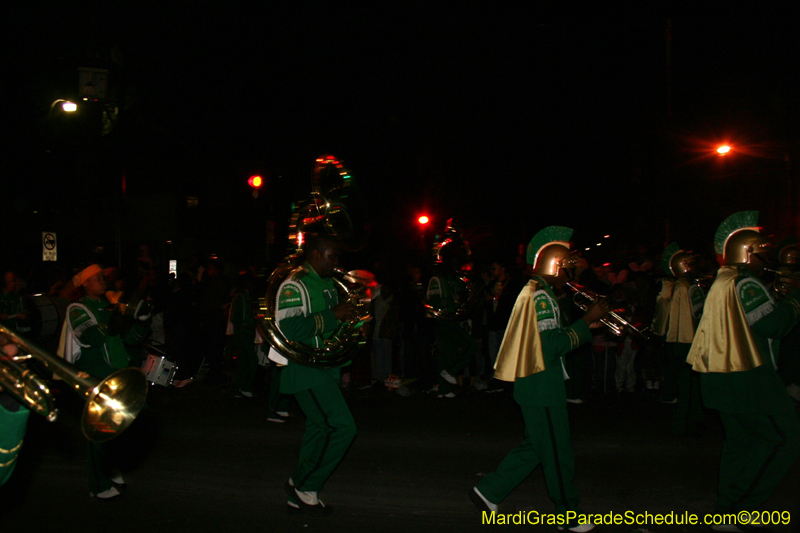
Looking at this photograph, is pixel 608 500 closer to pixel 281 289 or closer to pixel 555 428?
pixel 555 428

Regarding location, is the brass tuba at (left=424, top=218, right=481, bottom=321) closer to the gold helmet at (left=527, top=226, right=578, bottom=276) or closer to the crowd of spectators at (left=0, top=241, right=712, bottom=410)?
the crowd of spectators at (left=0, top=241, right=712, bottom=410)

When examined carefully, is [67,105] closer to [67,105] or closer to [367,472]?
[67,105]

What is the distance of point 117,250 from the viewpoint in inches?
383

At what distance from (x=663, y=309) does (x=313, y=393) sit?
4.65m

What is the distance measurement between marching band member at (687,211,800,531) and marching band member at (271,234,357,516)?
2378mm

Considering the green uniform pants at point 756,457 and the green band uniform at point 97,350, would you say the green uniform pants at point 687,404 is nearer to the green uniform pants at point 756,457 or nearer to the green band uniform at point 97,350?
the green uniform pants at point 756,457

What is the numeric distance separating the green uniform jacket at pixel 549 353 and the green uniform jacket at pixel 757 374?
92cm

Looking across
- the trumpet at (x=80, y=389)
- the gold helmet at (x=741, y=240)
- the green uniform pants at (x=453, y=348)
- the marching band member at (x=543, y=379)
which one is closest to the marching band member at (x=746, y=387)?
the gold helmet at (x=741, y=240)

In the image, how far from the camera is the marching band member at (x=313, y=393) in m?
4.25

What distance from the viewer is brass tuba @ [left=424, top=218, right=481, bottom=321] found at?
8.80 metres

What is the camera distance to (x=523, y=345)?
3928mm

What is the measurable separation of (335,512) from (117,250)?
6.86 metres

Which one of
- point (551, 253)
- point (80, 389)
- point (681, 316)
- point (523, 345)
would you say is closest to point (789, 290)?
point (681, 316)

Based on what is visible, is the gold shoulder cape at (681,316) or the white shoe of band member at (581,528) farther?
the gold shoulder cape at (681,316)
